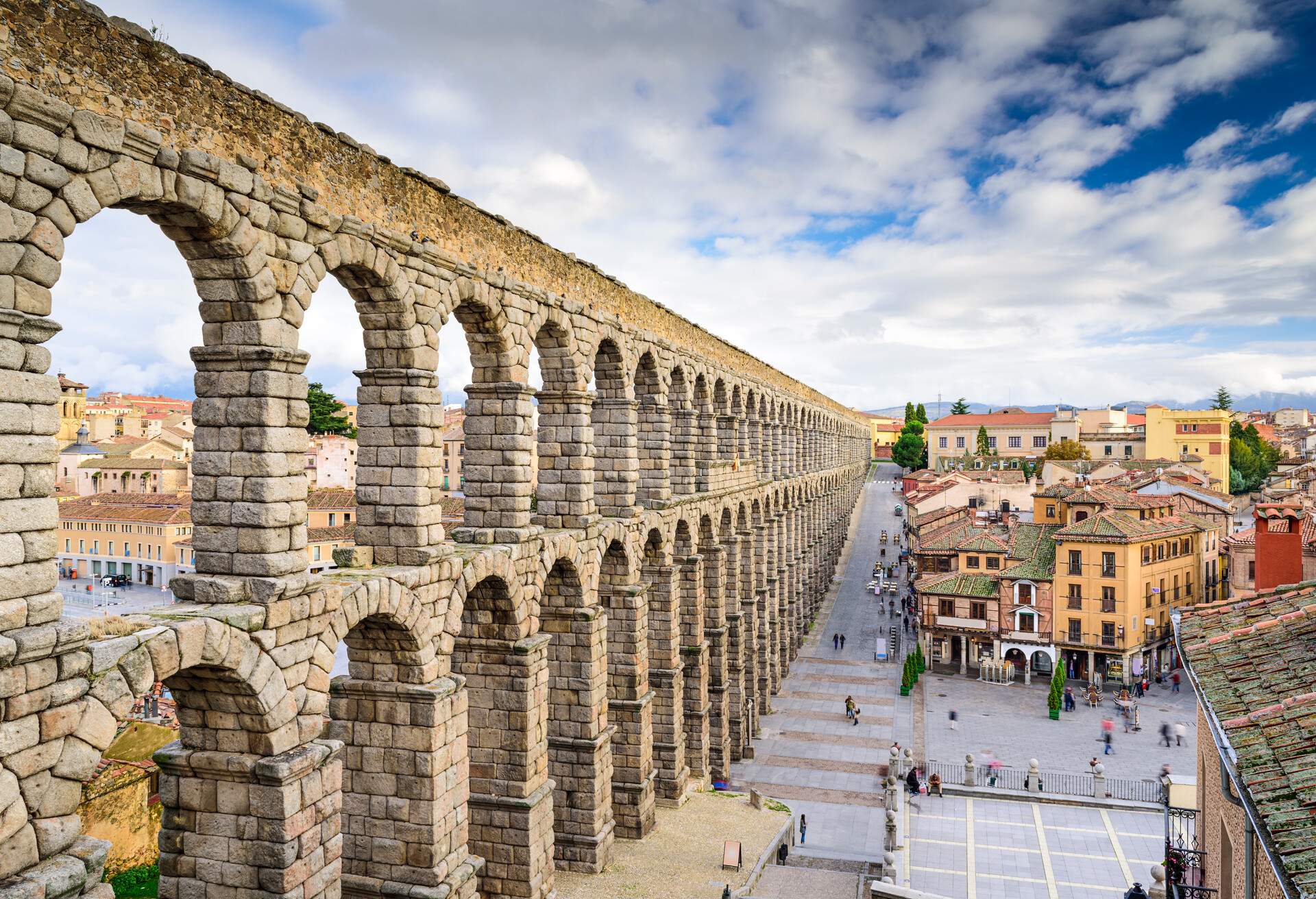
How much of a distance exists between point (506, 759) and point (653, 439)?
11.8 meters

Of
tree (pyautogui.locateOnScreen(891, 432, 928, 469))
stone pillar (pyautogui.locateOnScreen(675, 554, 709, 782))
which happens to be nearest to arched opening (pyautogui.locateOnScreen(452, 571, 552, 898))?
stone pillar (pyautogui.locateOnScreen(675, 554, 709, 782))

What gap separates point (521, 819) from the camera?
19312 mm

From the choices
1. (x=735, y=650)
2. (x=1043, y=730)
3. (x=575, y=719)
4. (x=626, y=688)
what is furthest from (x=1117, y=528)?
(x=575, y=719)

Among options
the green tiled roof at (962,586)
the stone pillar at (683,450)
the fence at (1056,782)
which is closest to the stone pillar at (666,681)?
the stone pillar at (683,450)

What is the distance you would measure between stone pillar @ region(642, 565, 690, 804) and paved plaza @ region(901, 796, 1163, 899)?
7.22 m

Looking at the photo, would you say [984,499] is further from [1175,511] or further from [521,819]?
[521,819]

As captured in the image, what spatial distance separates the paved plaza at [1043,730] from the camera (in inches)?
1521

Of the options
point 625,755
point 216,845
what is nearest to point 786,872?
point 625,755

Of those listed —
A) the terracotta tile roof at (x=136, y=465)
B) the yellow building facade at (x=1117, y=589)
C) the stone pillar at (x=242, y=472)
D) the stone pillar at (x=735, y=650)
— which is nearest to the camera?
the stone pillar at (x=242, y=472)

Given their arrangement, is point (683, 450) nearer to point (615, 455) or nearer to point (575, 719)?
point (615, 455)

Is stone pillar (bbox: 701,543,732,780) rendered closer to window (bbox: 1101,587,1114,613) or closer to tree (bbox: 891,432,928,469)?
window (bbox: 1101,587,1114,613)

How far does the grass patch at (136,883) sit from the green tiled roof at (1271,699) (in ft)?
70.9

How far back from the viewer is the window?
50188 mm

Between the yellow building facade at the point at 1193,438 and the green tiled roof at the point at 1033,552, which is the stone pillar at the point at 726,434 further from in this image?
the yellow building facade at the point at 1193,438
